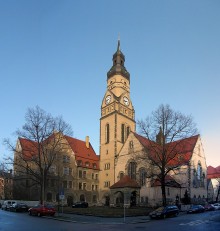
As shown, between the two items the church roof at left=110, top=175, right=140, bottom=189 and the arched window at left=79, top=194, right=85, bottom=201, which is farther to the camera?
the arched window at left=79, top=194, right=85, bottom=201

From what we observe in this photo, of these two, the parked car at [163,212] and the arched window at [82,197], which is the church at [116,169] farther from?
the parked car at [163,212]

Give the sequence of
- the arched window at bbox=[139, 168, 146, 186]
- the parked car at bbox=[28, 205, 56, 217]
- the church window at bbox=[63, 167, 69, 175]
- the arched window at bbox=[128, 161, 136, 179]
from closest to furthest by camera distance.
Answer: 1. the parked car at bbox=[28, 205, 56, 217]
2. the arched window at bbox=[139, 168, 146, 186]
3. the arched window at bbox=[128, 161, 136, 179]
4. the church window at bbox=[63, 167, 69, 175]

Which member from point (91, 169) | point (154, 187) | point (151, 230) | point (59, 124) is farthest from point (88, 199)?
point (151, 230)

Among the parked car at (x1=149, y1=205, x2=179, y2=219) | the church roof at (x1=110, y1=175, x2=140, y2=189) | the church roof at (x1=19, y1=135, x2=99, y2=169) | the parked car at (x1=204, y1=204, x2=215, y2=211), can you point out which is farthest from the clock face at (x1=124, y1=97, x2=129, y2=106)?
the parked car at (x1=149, y1=205, x2=179, y2=219)

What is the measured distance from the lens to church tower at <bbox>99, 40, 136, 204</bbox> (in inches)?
2699

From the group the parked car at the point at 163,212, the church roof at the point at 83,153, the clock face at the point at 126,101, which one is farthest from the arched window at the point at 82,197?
the parked car at the point at 163,212

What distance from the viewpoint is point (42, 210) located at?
119 ft

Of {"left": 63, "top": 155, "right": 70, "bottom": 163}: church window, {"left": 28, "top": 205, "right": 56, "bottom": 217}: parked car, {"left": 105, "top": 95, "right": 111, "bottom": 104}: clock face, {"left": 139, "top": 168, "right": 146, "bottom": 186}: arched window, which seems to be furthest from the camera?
{"left": 105, "top": 95, "right": 111, "bottom": 104}: clock face

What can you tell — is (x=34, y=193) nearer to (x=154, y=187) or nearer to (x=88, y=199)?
(x=88, y=199)

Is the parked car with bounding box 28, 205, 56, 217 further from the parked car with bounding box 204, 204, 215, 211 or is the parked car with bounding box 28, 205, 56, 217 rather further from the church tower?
the church tower

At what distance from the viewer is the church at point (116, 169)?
183ft

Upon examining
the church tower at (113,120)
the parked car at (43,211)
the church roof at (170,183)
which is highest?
the church tower at (113,120)

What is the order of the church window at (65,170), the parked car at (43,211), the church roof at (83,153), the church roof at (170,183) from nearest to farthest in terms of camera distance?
the parked car at (43,211) → the church roof at (170,183) → the church window at (65,170) → the church roof at (83,153)

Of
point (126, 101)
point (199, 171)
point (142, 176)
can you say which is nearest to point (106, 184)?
point (142, 176)
